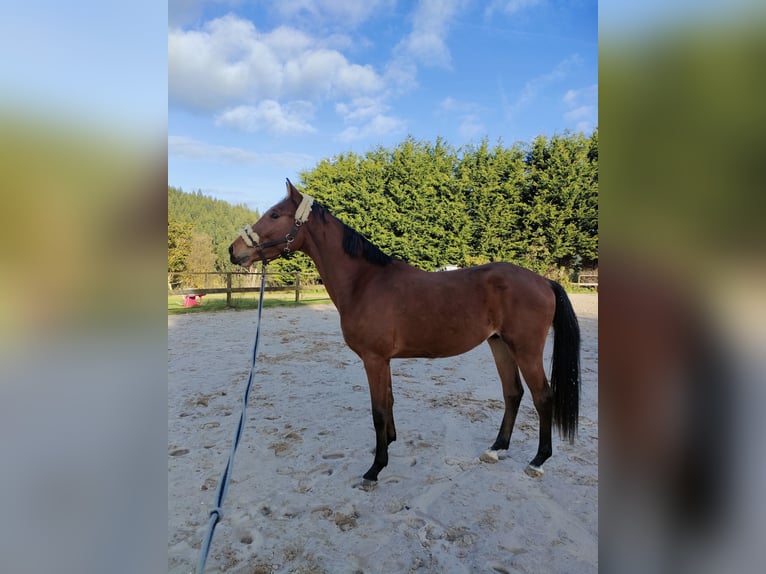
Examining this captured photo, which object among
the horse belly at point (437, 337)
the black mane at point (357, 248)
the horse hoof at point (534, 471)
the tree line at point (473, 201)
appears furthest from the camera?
the tree line at point (473, 201)

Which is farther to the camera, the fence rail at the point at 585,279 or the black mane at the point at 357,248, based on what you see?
the fence rail at the point at 585,279

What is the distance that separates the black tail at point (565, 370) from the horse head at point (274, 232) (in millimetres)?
2118

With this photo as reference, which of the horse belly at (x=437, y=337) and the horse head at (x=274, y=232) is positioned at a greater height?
the horse head at (x=274, y=232)

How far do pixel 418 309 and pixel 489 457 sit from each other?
130cm

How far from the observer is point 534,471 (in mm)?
2727

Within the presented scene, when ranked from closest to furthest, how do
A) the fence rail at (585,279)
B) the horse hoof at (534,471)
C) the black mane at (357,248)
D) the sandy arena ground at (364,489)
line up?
the sandy arena ground at (364,489)
the horse hoof at (534,471)
the black mane at (357,248)
the fence rail at (585,279)

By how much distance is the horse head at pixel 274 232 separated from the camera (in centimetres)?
287

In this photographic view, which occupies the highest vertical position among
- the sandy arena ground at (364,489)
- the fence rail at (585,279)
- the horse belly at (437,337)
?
the fence rail at (585,279)

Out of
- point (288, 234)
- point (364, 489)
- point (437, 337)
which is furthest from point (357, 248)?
point (364, 489)

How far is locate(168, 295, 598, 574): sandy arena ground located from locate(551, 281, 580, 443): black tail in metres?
0.34

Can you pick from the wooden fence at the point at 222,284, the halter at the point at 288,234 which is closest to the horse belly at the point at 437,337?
the halter at the point at 288,234

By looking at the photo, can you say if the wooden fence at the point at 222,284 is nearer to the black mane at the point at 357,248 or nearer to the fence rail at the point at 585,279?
the black mane at the point at 357,248
